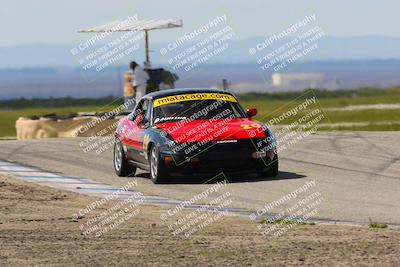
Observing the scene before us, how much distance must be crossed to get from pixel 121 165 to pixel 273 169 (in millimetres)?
2830

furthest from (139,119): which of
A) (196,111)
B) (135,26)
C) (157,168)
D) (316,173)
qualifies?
(135,26)

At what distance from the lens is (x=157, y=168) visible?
52.0 feet

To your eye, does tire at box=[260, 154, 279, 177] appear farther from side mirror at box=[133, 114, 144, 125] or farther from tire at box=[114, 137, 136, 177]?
tire at box=[114, 137, 136, 177]

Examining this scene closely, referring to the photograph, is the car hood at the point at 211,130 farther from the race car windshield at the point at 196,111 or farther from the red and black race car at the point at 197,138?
the race car windshield at the point at 196,111

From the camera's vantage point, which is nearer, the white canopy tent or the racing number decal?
the racing number decal

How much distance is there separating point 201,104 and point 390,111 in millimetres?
35795

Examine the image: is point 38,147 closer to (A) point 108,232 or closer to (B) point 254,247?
(A) point 108,232

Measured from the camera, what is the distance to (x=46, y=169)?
1878 cm

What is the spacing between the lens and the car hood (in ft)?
51.3

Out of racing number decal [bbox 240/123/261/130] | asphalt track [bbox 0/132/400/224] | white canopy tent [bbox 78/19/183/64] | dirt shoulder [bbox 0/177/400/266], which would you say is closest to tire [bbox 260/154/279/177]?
asphalt track [bbox 0/132/400/224]

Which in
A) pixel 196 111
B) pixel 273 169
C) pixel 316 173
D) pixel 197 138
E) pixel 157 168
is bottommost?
pixel 316 173

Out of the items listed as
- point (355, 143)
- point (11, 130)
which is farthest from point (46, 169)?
point (11, 130)

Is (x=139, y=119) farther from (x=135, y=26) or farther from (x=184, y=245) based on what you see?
(x=135, y=26)

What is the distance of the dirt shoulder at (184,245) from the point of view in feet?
28.6
